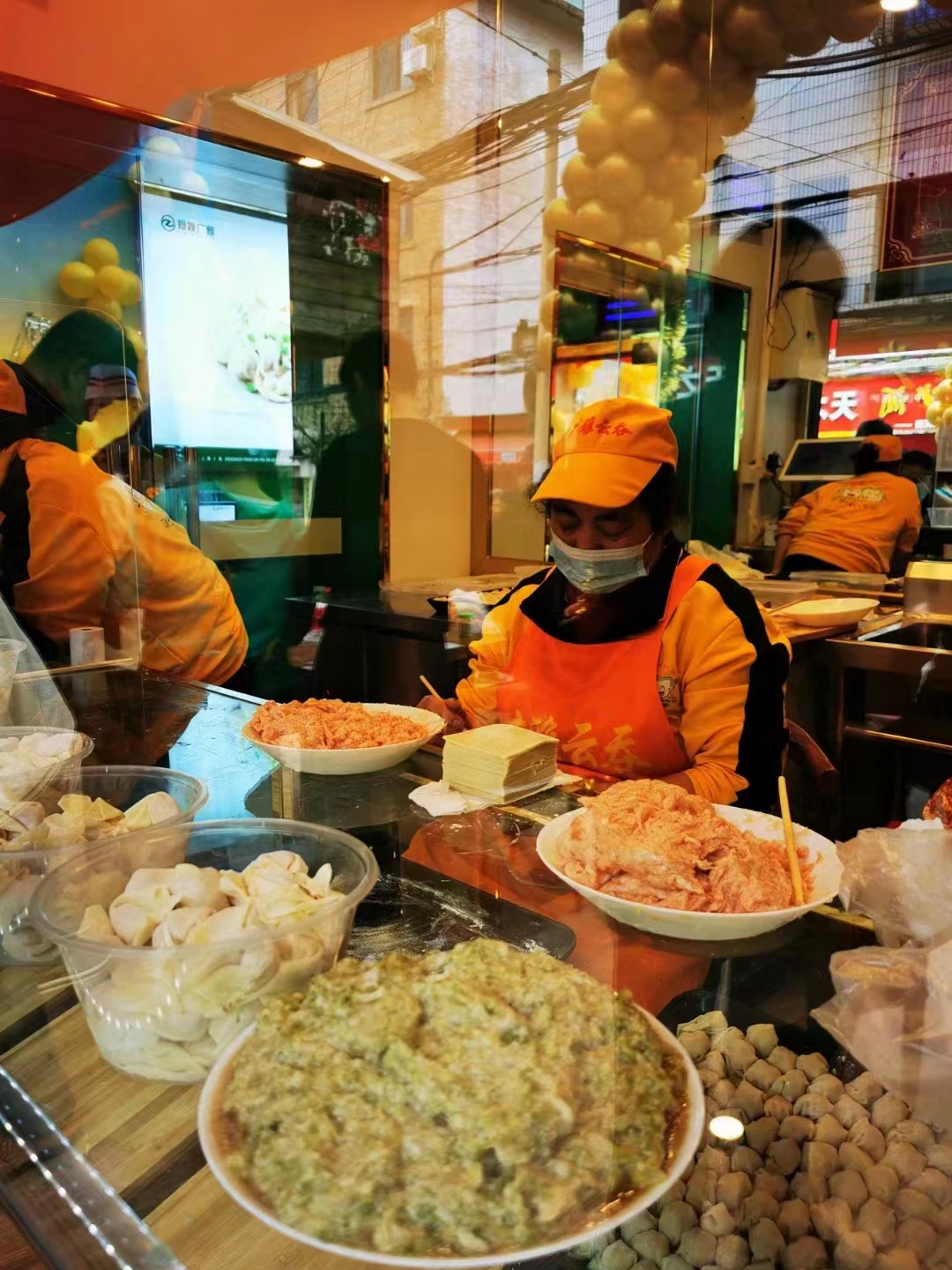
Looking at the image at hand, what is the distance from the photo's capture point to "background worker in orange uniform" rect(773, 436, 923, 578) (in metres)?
2.34

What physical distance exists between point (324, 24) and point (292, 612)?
6.01 feet

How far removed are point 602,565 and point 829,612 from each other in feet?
3.34

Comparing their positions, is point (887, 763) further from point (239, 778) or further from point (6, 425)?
point (6, 425)

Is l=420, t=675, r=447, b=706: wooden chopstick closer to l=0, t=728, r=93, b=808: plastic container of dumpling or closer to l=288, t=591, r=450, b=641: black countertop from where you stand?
l=288, t=591, r=450, b=641: black countertop

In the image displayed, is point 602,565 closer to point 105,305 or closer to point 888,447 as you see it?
point 888,447

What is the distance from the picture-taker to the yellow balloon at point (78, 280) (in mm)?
2369

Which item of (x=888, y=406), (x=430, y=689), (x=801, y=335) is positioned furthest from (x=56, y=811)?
(x=888, y=406)

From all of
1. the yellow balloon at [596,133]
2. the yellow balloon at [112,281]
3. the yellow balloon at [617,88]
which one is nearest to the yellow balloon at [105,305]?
the yellow balloon at [112,281]

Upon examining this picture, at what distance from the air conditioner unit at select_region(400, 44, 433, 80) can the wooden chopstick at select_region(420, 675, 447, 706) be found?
6.18 feet

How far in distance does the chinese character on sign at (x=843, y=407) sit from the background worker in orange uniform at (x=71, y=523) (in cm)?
183

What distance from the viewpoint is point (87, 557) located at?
1795 millimetres

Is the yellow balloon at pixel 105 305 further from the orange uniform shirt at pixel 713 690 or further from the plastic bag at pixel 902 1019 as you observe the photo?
the plastic bag at pixel 902 1019

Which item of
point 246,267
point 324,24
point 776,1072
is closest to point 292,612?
point 246,267

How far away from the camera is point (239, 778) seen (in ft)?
3.66
